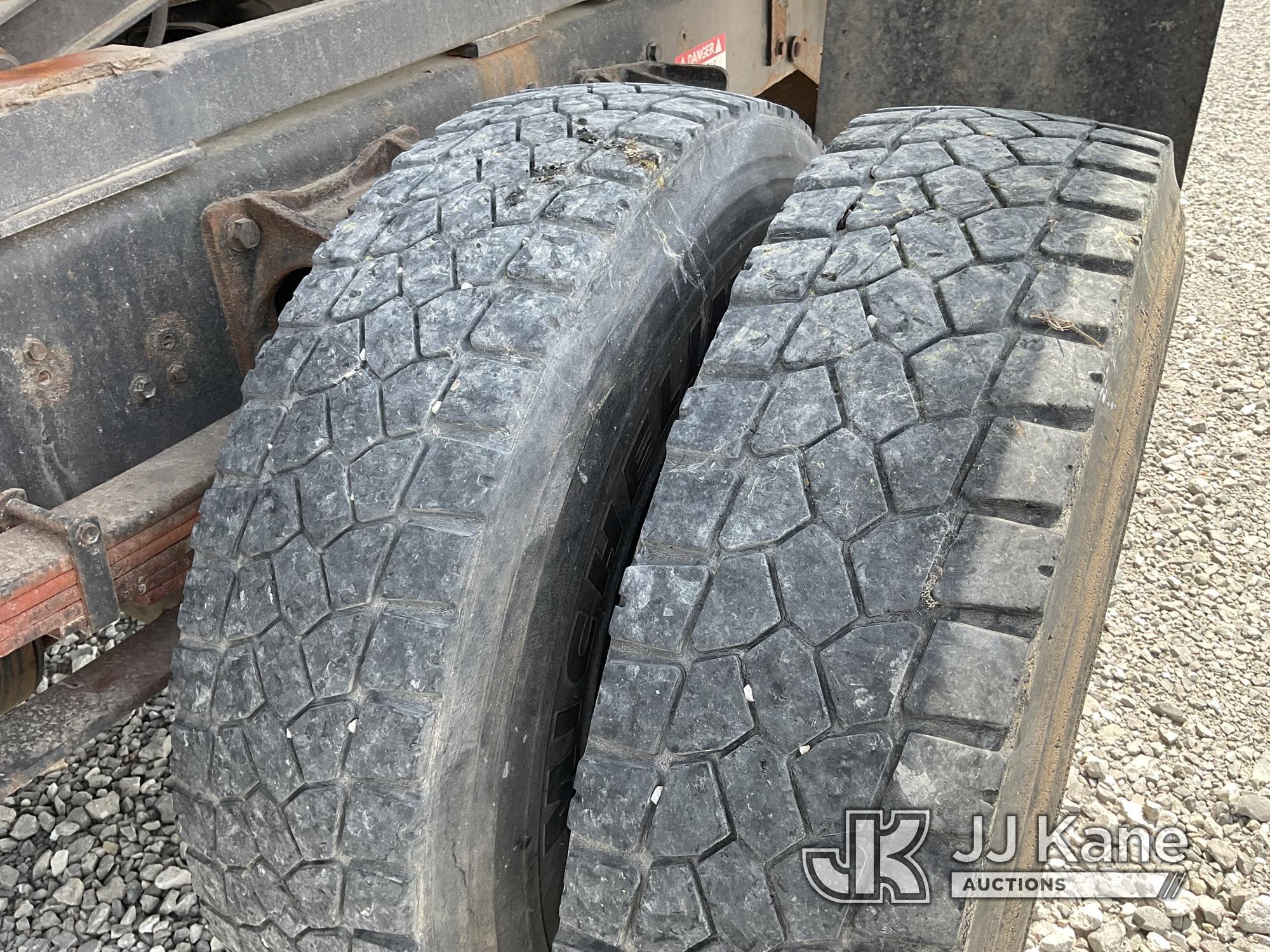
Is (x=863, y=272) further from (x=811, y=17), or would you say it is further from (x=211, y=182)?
(x=811, y=17)

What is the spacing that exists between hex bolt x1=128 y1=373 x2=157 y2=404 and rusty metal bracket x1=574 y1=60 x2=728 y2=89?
130 cm

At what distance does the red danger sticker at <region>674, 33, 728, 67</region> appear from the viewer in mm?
3297

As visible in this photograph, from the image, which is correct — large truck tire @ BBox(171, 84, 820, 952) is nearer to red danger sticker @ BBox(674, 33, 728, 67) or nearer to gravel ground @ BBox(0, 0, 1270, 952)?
gravel ground @ BBox(0, 0, 1270, 952)

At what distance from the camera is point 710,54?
3438 mm

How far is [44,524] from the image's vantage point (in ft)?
5.46

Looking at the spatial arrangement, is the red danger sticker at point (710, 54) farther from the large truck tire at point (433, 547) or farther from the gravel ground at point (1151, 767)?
the gravel ground at point (1151, 767)

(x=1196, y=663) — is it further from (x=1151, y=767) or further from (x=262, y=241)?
(x=262, y=241)

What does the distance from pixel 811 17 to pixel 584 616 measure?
304 centimetres

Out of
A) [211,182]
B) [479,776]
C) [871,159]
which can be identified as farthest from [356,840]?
[871,159]

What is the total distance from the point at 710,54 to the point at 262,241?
188 centimetres

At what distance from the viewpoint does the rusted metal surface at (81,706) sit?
1837 millimetres

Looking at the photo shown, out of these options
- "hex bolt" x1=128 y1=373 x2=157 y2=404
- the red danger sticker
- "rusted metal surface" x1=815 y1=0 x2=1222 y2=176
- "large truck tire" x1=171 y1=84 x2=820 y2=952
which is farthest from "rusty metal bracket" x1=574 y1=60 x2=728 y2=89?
"hex bolt" x1=128 y1=373 x2=157 y2=404

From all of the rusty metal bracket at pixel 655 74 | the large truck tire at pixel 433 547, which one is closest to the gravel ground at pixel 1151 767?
the large truck tire at pixel 433 547

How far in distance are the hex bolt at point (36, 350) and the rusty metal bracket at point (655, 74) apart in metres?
1.44
